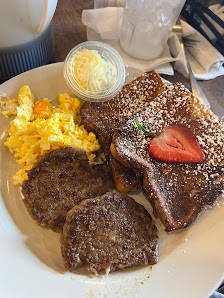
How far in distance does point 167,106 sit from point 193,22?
1.17 metres

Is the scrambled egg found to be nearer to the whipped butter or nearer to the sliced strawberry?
the whipped butter

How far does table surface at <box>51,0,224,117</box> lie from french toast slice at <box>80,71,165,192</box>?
0.49m

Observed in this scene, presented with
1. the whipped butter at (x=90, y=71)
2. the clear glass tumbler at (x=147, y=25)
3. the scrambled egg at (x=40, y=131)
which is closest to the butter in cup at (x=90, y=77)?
the whipped butter at (x=90, y=71)

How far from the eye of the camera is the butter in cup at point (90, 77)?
1892 millimetres

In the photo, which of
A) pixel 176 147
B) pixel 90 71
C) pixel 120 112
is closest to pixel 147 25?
pixel 90 71

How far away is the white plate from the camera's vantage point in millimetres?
1444

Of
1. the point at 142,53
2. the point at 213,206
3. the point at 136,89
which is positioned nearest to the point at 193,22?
the point at 142,53

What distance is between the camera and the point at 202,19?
2498 millimetres

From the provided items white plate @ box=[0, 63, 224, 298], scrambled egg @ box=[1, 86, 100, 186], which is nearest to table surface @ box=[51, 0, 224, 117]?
scrambled egg @ box=[1, 86, 100, 186]

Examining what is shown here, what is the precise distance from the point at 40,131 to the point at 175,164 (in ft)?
2.76

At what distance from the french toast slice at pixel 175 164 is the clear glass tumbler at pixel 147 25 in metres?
0.57

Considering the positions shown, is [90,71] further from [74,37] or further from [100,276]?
[100,276]

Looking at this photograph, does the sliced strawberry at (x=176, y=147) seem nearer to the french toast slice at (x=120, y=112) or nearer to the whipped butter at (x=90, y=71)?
the french toast slice at (x=120, y=112)

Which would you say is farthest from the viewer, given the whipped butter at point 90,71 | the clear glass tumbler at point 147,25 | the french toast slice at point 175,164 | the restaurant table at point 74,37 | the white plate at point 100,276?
the restaurant table at point 74,37
